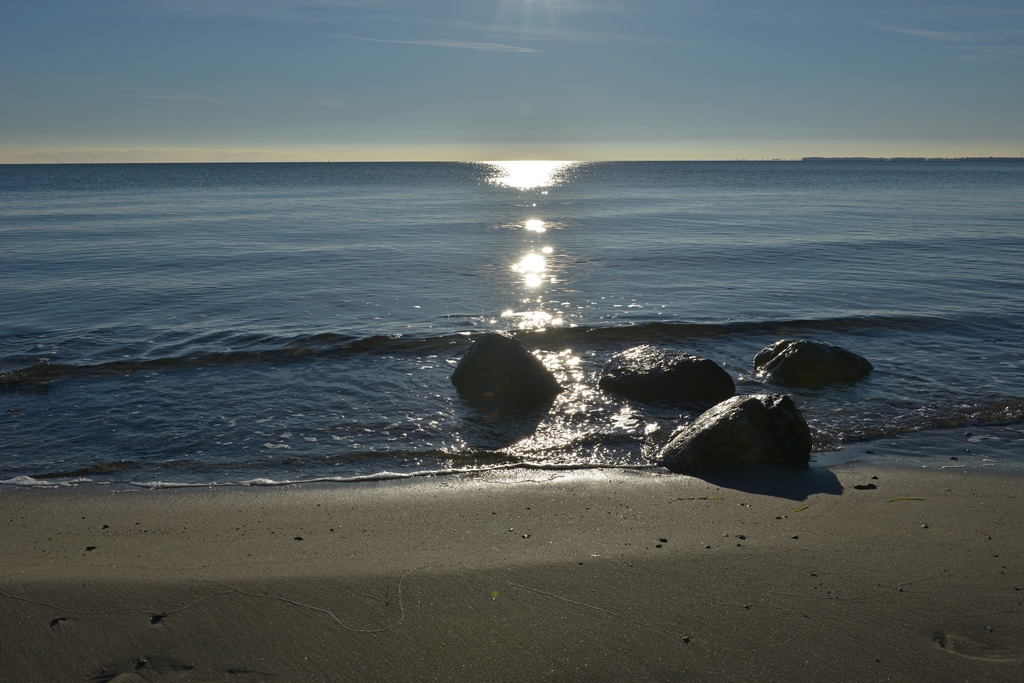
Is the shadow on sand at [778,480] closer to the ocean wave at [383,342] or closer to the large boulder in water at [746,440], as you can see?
the large boulder in water at [746,440]

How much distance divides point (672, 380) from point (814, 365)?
2.13 m

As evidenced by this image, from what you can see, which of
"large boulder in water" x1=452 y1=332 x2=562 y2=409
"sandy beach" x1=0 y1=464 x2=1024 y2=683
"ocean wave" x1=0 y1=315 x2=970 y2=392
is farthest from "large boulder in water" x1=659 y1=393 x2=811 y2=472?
"ocean wave" x1=0 y1=315 x2=970 y2=392

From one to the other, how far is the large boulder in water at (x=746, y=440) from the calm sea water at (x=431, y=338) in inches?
16.0

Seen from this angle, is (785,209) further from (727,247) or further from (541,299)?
(541,299)

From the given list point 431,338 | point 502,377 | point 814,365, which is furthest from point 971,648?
point 431,338

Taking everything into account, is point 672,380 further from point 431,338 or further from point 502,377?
point 431,338

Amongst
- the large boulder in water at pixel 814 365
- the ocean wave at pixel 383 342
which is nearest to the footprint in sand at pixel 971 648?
the large boulder in water at pixel 814 365

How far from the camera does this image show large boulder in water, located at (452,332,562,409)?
8.83m

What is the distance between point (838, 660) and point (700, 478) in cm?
272

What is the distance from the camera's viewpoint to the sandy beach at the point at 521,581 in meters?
3.63

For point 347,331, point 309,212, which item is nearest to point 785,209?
point 309,212

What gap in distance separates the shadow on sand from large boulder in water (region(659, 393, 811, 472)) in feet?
0.41

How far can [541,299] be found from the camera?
51.0ft

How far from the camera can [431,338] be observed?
11938 millimetres
